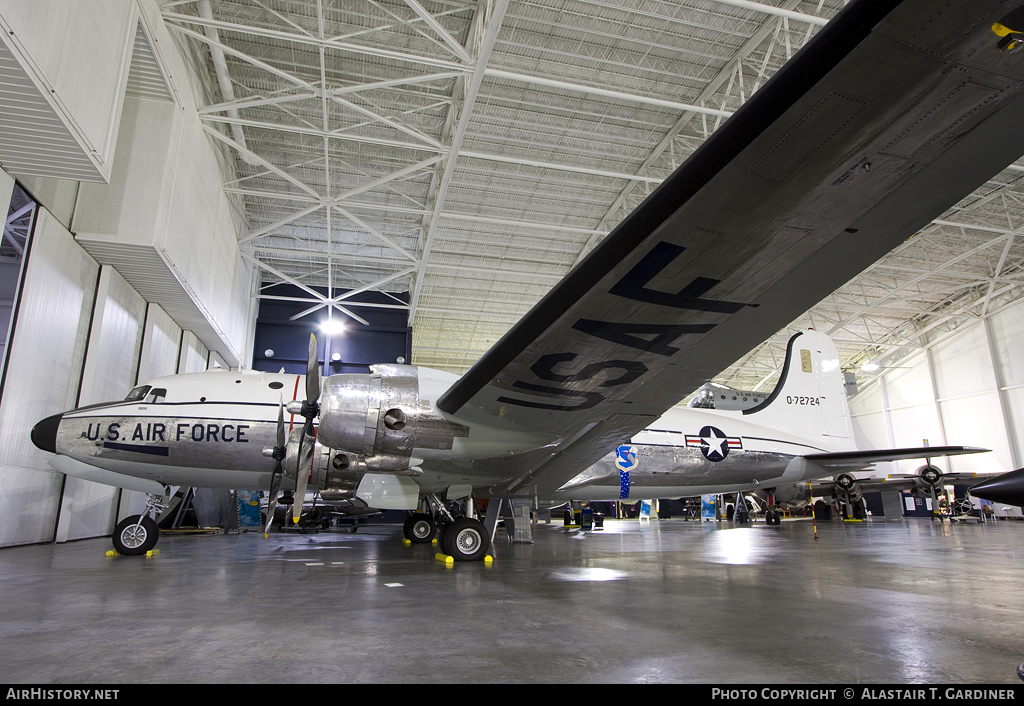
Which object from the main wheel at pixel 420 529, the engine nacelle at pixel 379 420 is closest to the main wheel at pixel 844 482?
the main wheel at pixel 420 529

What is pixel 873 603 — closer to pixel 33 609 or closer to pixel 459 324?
pixel 33 609

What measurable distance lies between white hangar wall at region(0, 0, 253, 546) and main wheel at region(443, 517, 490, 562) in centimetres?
844

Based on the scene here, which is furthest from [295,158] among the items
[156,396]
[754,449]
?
[754,449]

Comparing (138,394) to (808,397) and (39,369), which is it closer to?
(39,369)

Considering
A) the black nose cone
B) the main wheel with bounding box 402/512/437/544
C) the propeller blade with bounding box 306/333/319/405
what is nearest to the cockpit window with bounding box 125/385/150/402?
the black nose cone

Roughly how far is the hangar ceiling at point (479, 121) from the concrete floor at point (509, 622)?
35.6 ft

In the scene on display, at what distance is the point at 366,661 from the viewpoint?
9.61 feet

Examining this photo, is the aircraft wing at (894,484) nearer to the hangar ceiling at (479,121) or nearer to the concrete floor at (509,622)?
the hangar ceiling at (479,121)

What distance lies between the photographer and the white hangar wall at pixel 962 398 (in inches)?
1227

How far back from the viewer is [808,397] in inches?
529

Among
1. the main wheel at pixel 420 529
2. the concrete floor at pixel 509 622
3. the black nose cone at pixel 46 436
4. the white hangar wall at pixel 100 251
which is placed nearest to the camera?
the concrete floor at pixel 509 622

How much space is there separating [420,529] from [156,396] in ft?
21.5

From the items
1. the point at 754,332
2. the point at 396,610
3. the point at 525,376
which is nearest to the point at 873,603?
the point at 754,332

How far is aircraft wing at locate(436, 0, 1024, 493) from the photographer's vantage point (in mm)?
2867
